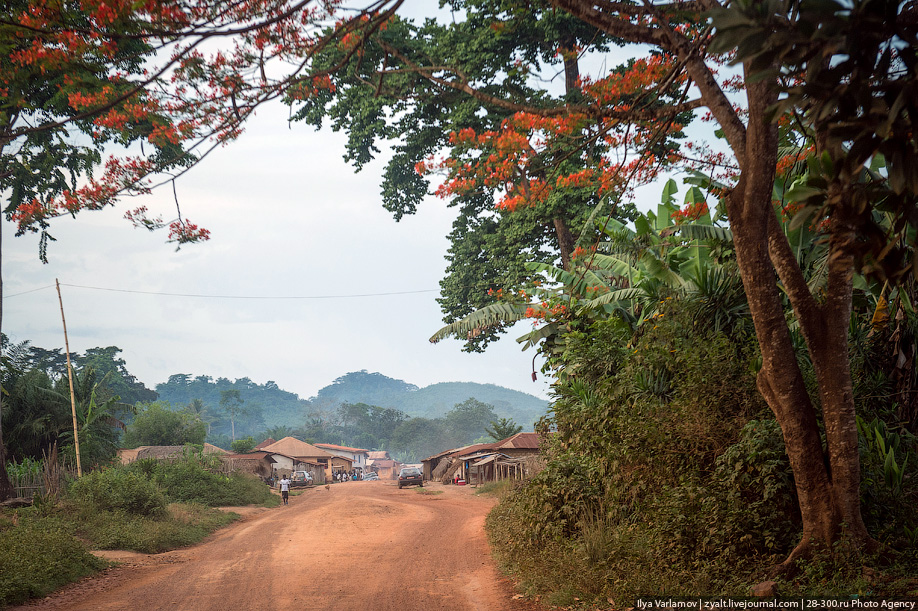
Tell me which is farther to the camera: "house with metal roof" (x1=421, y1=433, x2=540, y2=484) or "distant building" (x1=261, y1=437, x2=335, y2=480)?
"distant building" (x1=261, y1=437, x2=335, y2=480)

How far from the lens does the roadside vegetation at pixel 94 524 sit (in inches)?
360

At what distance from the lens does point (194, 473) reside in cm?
2523

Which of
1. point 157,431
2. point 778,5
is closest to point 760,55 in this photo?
point 778,5

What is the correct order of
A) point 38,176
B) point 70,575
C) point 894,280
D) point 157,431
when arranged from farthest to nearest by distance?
point 157,431, point 38,176, point 70,575, point 894,280

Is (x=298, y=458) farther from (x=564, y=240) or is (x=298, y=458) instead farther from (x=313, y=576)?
(x=313, y=576)

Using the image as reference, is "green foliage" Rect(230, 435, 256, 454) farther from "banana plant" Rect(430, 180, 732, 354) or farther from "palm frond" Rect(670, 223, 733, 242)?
"palm frond" Rect(670, 223, 733, 242)

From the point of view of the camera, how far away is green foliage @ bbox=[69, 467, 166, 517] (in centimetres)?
1616

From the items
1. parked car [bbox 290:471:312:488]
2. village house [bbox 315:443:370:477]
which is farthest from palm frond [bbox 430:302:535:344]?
village house [bbox 315:443:370:477]

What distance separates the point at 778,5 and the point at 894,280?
135 centimetres

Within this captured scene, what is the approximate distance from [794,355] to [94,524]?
15319 mm

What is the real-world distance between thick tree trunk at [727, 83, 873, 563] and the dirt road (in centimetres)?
338

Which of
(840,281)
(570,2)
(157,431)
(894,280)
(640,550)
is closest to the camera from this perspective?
(894,280)

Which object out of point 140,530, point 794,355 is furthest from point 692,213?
point 140,530

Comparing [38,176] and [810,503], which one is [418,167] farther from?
[38,176]
